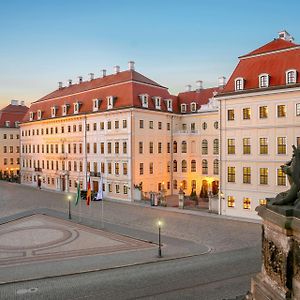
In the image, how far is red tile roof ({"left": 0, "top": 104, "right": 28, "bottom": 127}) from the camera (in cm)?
8232

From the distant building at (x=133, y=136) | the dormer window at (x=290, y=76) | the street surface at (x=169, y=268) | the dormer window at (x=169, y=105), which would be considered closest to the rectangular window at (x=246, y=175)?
the street surface at (x=169, y=268)

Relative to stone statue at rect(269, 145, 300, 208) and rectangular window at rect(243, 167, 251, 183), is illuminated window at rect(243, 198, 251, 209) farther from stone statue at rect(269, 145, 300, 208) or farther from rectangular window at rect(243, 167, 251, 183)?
stone statue at rect(269, 145, 300, 208)

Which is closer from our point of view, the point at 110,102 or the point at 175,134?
the point at 110,102

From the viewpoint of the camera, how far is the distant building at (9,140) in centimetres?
8181

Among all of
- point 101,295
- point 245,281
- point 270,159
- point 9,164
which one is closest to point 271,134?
point 270,159

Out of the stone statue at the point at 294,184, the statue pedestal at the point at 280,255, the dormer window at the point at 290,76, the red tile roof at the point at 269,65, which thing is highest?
the red tile roof at the point at 269,65

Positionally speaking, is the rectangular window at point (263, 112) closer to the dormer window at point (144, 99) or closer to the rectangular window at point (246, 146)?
the rectangular window at point (246, 146)

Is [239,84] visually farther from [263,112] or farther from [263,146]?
[263,146]

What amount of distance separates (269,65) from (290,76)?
2782 mm

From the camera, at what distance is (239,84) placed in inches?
1359

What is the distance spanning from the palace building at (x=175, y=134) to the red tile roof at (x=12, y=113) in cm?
1604

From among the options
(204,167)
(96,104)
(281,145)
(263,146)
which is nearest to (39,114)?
(96,104)

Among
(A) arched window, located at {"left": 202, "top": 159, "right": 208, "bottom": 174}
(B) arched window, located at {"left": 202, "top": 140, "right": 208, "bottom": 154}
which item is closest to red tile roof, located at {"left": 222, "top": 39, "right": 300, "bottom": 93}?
(B) arched window, located at {"left": 202, "top": 140, "right": 208, "bottom": 154}

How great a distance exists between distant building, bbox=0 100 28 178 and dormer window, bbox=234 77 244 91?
2337 inches
